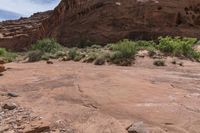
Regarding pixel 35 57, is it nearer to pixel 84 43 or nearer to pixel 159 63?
pixel 84 43

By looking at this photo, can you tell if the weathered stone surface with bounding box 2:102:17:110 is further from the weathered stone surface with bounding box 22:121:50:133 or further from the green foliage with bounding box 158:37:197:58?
the green foliage with bounding box 158:37:197:58

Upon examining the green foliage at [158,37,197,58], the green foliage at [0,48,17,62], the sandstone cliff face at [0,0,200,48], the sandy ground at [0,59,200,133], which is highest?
the sandstone cliff face at [0,0,200,48]

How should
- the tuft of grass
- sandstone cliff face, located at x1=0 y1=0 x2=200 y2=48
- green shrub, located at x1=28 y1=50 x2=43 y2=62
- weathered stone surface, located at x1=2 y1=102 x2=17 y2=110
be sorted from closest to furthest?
weathered stone surface, located at x1=2 y1=102 x2=17 y2=110, the tuft of grass, green shrub, located at x1=28 y1=50 x2=43 y2=62, sandstone cliff face, located at x1=0 y1=0 x2=200 y2=48

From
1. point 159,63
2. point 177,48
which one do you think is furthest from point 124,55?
point 177,48

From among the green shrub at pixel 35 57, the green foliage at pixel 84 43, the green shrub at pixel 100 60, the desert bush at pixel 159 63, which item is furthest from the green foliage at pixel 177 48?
the green foliage at pixel 84 43

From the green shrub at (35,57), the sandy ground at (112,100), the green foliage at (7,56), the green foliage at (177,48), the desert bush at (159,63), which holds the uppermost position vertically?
→ the green foliage at (177,48)

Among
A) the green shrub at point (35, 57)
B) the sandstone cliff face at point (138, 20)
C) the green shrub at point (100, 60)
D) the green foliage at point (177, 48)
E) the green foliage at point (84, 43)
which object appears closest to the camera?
the green shrub at point (100, 60)

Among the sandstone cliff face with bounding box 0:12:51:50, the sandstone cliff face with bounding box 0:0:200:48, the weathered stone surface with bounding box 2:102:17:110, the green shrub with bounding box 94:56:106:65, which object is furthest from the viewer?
the sandstone cliff face with bounding box 0:12:51:50

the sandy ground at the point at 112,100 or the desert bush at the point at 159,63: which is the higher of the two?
the sandy ground at the point at 112,100

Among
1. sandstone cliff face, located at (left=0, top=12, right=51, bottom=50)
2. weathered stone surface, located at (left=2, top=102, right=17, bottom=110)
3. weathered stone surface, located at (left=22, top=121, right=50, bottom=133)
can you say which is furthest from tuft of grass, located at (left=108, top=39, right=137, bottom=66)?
sandstone cliff face, located at (left=0, top=12, right=51, bottom=50)

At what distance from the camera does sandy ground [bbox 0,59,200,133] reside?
686cm

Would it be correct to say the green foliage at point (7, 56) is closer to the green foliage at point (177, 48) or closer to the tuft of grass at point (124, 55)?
the tuft of grass at point (124, 55)

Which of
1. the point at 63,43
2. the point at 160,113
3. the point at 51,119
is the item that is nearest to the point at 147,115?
the point at 160,113

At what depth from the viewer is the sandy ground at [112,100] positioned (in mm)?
6863
